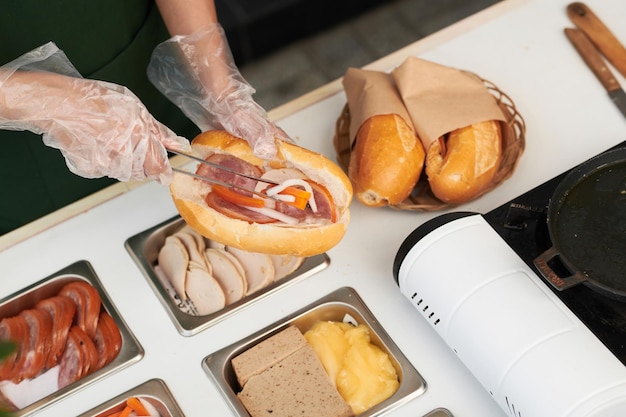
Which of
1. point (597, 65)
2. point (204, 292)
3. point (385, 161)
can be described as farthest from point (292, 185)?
point (597, 65)

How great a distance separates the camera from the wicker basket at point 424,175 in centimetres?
157

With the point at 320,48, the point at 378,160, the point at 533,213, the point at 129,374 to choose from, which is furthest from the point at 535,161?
the point at 320,48

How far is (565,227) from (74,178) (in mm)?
1154

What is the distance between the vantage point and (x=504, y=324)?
125 cm

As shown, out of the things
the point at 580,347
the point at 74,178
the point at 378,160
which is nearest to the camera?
the point at 580,347

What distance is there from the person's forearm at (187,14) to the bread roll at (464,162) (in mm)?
544

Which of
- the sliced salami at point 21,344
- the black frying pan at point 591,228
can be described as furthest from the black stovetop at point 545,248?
the sliced salami at point 21,344

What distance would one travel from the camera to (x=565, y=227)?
1.35m

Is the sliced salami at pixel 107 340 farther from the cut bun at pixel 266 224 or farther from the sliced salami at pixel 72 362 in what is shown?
the cut bun at pixel 266 224

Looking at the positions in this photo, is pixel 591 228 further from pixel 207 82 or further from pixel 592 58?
pixel 207 82

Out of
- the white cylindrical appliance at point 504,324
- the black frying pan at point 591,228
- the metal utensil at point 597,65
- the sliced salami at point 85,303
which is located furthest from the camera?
the metal utensil at point 597,65

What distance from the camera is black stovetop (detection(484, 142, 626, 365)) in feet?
4.21

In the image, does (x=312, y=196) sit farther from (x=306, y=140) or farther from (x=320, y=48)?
(x=320, y=48)

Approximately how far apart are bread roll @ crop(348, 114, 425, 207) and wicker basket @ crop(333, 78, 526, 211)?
0.05m
